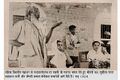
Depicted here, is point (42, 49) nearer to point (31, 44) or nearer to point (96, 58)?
point (31, 44)

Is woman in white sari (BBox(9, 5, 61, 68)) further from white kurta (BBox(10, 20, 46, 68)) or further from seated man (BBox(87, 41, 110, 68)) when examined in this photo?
seated man (BBox(87, 41, 110, 68))

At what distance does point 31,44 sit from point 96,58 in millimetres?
190

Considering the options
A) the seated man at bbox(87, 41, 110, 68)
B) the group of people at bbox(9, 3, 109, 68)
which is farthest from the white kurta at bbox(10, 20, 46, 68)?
the seated man at bbox(87, 41, 110, 68)

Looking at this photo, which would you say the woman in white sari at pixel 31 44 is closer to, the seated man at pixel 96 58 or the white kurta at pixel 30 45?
the white kurta at pixel 30 45

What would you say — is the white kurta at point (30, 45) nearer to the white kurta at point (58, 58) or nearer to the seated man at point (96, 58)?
the white kurta at point (58, 58)

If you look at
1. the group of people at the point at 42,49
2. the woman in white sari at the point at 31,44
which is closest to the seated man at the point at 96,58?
the group of people at the point at 42,49

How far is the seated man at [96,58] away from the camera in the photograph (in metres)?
0.51

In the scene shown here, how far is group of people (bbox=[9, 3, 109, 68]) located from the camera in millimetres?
508

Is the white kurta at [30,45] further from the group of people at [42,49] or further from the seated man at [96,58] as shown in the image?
the seated man at [96,58]

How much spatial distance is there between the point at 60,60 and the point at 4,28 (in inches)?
7.3

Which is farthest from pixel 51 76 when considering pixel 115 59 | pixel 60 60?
pixel 115 59

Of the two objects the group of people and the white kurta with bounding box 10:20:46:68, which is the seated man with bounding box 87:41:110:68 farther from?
the white kurta with bounding box 10:20:46:68

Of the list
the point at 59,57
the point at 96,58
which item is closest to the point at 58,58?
the point at 59,57

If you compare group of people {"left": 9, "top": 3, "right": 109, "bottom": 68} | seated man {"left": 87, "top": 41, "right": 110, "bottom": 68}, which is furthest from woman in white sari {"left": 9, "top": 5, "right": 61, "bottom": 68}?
seated man {"left": 87, "top": 41, "right": 110, "bottom": 68}
